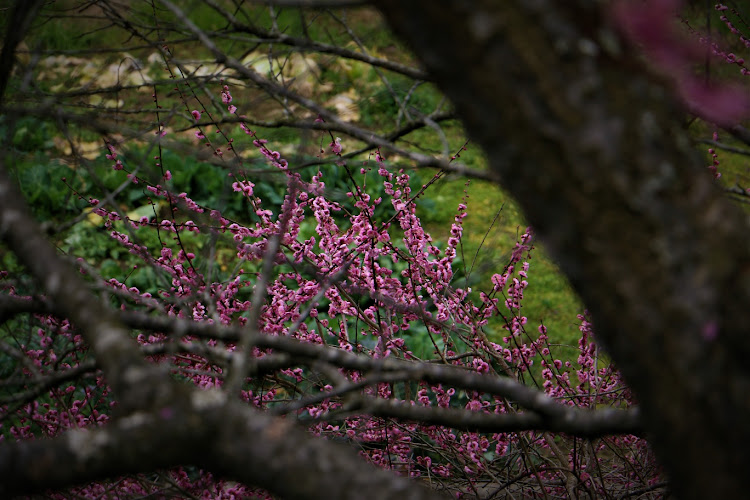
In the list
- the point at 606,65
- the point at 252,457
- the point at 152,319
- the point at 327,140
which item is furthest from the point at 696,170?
the point at 327,140

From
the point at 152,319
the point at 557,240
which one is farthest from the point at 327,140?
the point at 557,240

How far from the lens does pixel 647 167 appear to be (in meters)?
0.90

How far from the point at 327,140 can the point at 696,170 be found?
533cm

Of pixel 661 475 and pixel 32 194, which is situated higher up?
pixel 32 194

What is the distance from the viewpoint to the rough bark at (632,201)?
0.88 metres

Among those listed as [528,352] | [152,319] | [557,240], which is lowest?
[557,240]

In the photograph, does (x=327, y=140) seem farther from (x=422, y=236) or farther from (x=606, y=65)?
(x=606, y=65)

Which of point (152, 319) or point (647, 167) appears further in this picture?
point (152, 319)

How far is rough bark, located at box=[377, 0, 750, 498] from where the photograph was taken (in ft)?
2.90

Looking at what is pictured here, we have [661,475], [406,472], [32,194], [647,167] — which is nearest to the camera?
[647,167]

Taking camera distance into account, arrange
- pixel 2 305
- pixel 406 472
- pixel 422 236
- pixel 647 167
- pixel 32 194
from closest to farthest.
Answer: pixel 647 167 → pixel 2 305 → pixel 406 472 → pixel 422 236 → pixel 32 194

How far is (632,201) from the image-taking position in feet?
2.94

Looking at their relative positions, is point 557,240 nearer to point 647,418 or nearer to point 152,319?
point 647,418

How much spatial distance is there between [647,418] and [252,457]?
0.65 meters
